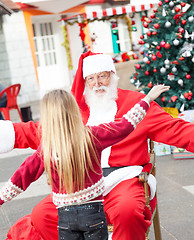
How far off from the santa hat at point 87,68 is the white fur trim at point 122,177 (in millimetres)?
739

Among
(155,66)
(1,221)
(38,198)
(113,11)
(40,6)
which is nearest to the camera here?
(1,221)

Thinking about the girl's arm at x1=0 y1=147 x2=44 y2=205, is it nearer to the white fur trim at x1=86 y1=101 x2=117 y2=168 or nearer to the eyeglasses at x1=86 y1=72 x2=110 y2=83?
the white fur trim at x1=86 y1=101 x2=117 y2=168

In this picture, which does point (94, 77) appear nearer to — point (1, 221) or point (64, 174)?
point (64, 174)

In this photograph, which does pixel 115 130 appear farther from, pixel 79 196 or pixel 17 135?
pixel 17 135

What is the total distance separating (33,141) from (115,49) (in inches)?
598

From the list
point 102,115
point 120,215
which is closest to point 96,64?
point 102,115

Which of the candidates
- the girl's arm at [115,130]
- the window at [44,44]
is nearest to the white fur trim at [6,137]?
the girl's arm at [115,130]

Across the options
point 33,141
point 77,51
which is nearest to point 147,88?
point 33,141

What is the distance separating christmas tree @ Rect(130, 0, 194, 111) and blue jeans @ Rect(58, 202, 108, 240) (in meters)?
4.12

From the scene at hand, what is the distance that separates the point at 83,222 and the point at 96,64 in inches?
58.5

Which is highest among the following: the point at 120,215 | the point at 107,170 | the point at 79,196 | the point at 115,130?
the point at 115,130

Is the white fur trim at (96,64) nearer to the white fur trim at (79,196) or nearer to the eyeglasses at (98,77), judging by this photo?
the eyeglasses at (98,77)

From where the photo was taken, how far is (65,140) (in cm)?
206

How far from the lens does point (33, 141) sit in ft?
9.93
